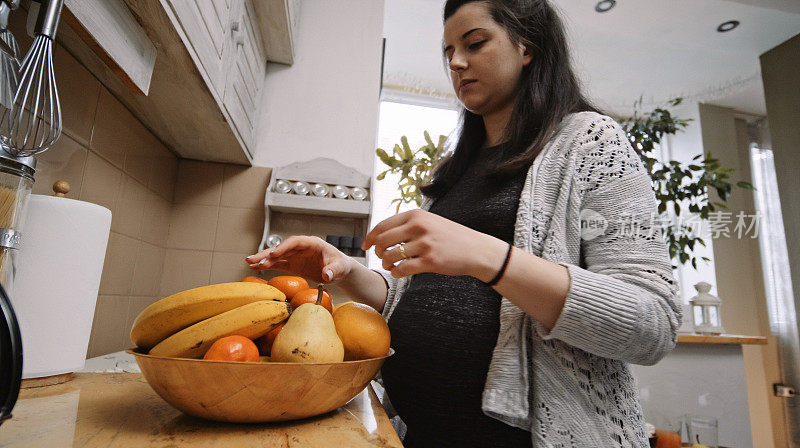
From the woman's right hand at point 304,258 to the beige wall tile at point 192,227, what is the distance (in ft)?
3.15

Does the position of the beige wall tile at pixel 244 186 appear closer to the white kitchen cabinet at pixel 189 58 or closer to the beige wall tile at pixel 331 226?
the white kitchen cabinet at pixel 189 58

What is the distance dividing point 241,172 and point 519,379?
135cm

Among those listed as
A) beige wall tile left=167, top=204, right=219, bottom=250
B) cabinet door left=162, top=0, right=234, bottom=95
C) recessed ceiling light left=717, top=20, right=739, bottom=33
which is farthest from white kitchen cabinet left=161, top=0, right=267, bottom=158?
recessed ceiling light left=717, top=20, right=739, bottom=33

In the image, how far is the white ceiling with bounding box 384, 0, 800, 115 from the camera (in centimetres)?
234

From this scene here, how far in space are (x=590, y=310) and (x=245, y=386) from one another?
38cm

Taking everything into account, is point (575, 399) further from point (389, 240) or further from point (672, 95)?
point (672, 95)

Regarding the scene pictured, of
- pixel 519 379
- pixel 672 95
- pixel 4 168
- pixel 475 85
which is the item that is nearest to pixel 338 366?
pixel 519 379

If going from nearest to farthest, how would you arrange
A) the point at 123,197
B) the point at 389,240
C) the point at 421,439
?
1. the point at 389,240
2. the point at 421,439
3. the point at 123,197

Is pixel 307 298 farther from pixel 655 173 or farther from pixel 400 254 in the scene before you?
pixel 655 173

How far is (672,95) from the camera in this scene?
3264 millimetres

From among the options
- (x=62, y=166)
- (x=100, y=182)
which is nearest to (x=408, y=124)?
(x=100, y=182)

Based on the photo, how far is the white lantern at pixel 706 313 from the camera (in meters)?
1.81

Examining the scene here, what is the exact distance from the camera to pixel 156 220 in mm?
1322

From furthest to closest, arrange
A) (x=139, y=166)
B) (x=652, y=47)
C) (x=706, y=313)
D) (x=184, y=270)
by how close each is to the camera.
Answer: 1. (x=652, y=47)
2. (x=706, y=313)
3. (x=184, y=270)
4. (x=139, y=166)
